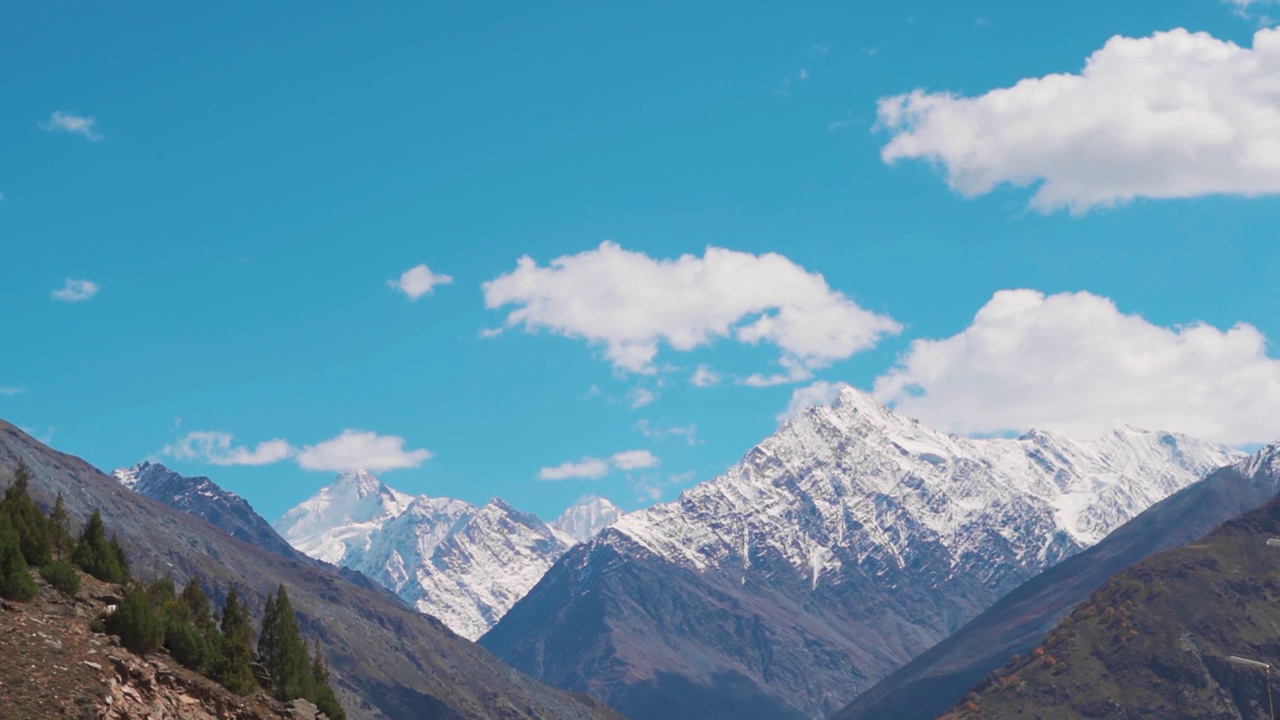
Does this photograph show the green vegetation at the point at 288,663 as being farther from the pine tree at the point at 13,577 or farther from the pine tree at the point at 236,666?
the pine tree at the point at 13,577

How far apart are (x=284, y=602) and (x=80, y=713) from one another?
5348 centimetres

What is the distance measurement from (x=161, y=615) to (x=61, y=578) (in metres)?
6.18

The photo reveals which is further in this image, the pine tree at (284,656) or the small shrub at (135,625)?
the pine tree at (284,656)

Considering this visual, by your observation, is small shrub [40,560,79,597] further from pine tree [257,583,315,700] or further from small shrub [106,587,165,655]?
pine tree [257,583,315,700]

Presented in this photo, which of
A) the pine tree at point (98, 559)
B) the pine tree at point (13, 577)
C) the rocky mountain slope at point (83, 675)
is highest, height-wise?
the pine tree at point (98, 559)

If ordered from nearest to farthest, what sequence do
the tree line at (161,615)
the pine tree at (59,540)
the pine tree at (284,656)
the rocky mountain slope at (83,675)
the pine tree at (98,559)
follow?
the rocky mountain slope at (83,675)
the tree line at (161,615)
the pine tree at (98,559)
the pine tree at (59,540)
the pine tree at (284,656)

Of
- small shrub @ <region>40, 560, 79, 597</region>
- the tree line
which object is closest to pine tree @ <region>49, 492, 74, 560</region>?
the tree line

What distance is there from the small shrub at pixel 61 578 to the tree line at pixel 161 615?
0.06m

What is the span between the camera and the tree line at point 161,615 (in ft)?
279

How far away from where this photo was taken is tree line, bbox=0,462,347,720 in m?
85.0

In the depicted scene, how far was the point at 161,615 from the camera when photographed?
3610 inches

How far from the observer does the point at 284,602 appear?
412ft

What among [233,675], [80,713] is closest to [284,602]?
[233,675]

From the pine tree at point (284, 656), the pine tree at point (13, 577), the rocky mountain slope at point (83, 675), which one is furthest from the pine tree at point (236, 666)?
the pine tree at point (13, 577)
